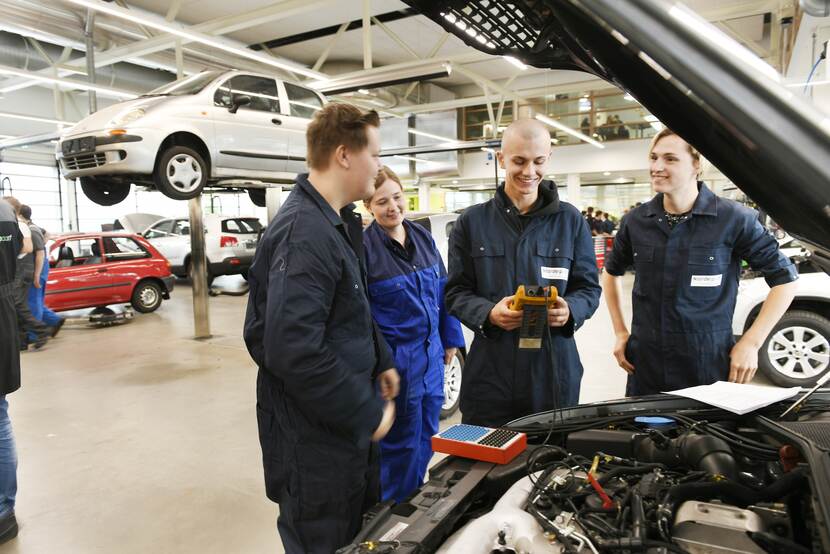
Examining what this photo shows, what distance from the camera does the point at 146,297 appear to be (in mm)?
8367

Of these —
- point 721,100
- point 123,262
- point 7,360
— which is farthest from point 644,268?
point 123,262

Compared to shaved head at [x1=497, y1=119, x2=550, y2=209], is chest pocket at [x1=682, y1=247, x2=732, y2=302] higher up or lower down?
lower down

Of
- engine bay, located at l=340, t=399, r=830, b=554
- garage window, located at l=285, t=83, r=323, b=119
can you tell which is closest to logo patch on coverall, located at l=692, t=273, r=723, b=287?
engine bay, located at l=340, t=399, r=830, b=554

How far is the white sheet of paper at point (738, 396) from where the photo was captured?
1.39m

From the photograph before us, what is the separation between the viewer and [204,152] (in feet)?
19.2

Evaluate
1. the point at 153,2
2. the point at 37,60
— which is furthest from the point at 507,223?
the point at 37,60

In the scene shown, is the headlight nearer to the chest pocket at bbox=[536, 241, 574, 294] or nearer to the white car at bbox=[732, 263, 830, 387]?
the chest pocket at bbox=[536, 241, 574, 294]

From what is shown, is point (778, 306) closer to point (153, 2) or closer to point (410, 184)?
point (153, 2)

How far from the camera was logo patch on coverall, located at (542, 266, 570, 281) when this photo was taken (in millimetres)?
1879

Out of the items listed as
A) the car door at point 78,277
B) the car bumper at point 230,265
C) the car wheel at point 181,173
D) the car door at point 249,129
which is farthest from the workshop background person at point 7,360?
the car bumper at point 230,265

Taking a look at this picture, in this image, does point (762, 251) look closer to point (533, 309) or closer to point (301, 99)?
point (533, 309)

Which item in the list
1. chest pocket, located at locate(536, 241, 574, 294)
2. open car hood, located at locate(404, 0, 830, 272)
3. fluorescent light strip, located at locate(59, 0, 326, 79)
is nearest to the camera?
open car hood, located at locate(404, 0, 830, 272)

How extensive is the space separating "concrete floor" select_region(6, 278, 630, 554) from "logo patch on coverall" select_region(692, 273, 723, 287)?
6.92 feet

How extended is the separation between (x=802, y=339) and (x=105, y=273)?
8.19 meters
